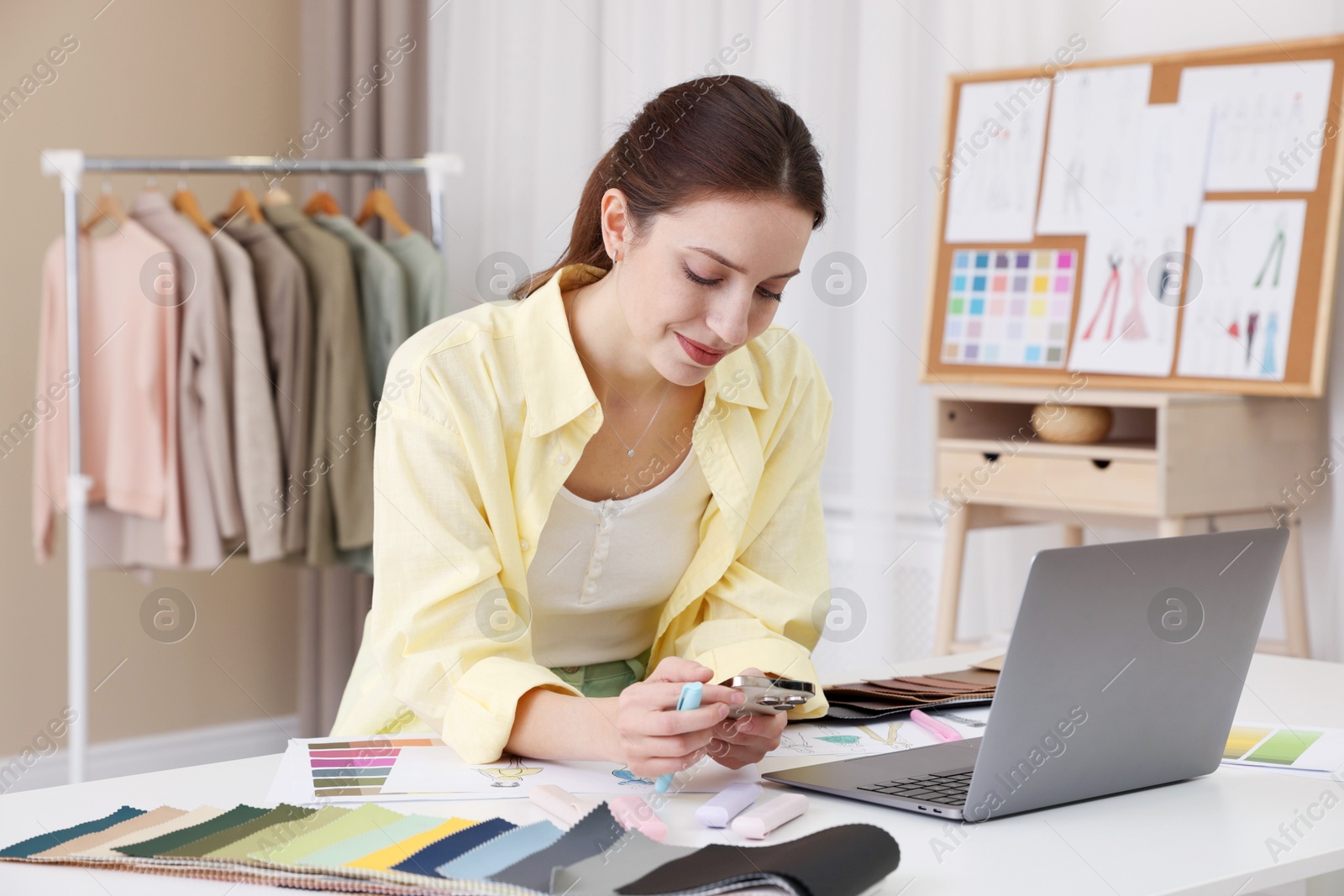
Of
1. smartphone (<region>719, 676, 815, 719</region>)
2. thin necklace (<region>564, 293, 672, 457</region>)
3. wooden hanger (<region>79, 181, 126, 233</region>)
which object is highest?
wooden hanger (<region>79, 181, 126, 233</region>)

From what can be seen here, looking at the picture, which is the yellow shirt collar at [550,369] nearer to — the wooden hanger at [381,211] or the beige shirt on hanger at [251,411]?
the beige shirt on hanger at [251,411]

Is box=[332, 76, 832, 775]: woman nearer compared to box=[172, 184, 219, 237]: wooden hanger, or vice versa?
box=[332, 76, 832, 775]: woman

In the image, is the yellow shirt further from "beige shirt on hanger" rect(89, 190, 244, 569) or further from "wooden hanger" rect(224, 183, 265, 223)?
"wooden hanger" rect(224, 183, 265, 223)

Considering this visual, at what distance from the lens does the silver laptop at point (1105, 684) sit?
0.95 metres

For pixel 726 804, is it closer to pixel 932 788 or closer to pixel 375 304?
pixel 932 788

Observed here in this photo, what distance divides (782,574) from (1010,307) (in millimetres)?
1254

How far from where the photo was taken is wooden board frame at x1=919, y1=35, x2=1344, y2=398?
2168 millimetres

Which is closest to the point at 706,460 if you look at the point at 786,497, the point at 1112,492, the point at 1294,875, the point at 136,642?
the point at 786,497

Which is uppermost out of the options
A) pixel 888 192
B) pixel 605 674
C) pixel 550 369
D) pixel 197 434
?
pixel 888 192

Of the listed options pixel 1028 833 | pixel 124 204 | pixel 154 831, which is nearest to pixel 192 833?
pixel 154 831

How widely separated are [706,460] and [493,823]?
573 mm

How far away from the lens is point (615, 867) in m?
0.83

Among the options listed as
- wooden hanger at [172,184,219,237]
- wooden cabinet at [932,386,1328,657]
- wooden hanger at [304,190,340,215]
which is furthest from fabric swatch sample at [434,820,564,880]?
wooden hanger at [304,190,340,215]

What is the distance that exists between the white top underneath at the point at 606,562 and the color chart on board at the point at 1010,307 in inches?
48.9
